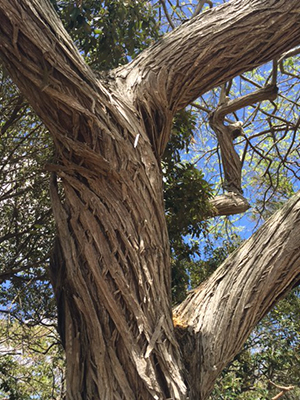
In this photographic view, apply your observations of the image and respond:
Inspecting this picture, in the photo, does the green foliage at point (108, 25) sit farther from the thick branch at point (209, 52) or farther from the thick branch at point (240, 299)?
the thick branch at point (240, 299)

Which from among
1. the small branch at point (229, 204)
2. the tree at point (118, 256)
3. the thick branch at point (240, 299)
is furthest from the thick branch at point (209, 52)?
the small branch at point (229, 204)

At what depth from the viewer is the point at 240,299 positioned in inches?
89.1

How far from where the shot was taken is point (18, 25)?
207cm

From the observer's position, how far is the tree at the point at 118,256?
2.08 m

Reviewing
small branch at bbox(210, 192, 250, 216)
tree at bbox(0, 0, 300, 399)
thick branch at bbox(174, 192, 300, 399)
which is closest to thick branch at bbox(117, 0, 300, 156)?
tree at bbox(0, 0, 300, 399)

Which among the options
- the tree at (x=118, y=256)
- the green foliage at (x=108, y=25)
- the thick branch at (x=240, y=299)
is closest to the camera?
the tree at (x=118, y=256)

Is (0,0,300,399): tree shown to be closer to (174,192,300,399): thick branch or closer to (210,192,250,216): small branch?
(174,192,300,399): thick branch

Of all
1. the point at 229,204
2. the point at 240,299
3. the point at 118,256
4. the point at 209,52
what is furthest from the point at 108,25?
the point at 240,299

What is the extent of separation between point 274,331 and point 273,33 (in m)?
4.45

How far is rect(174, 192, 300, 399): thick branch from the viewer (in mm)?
2234

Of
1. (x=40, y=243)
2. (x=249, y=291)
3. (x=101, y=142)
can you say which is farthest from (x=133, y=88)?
(x=40, y=243)

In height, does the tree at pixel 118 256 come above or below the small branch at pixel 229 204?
below

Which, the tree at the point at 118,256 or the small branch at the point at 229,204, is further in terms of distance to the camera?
the small branch at the point at 229,204

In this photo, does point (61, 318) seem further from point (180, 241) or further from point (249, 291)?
point (180, 241)
